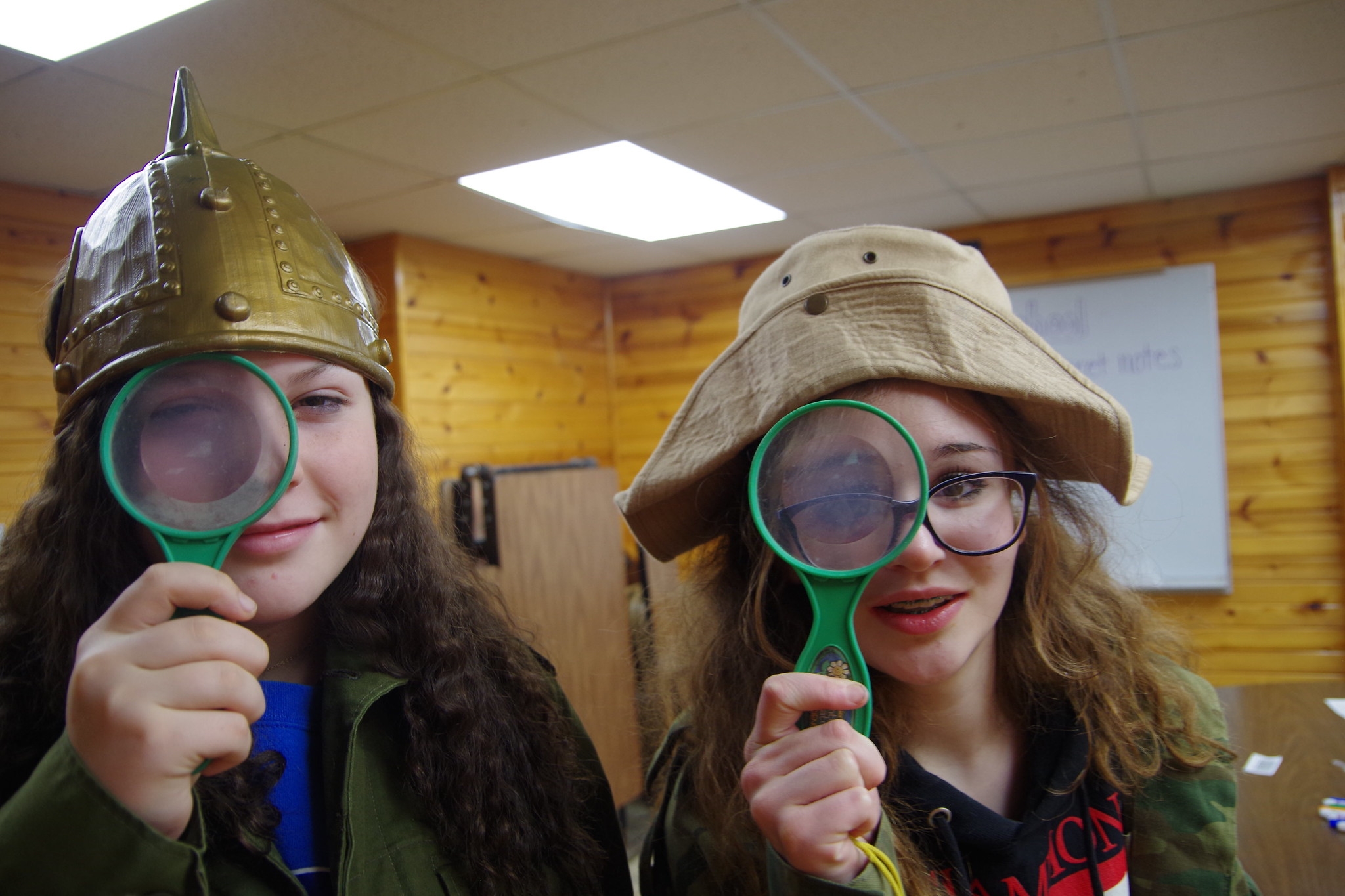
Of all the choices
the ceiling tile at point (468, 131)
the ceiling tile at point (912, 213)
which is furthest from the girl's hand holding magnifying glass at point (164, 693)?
the ceiling tile at point (912, 213)

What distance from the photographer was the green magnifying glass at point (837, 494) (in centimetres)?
84

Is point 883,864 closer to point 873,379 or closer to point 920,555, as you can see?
point 920,555

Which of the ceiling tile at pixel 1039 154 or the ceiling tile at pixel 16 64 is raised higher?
the ceiling tile at pixel 1039 154

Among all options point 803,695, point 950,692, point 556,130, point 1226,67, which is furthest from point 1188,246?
point 803,695

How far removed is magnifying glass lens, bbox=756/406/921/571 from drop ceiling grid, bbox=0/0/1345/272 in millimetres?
1621

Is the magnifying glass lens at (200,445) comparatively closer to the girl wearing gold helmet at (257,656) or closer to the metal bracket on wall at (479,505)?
the girl wearing gold helmet at (257,656)

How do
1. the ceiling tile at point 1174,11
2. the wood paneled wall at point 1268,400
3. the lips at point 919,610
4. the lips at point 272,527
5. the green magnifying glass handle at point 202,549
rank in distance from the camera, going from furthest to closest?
the wood paneled wall at point 1268,400 → the ceiling tile at point 1174,11 → the lips at point 919,610 → the lips at point 272,527 → the green magnifying glass handle at point 202,549

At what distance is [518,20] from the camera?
7.11 feet

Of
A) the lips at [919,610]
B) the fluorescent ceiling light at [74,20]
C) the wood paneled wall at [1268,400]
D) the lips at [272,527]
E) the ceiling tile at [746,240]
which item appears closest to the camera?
the lips at [272,527]

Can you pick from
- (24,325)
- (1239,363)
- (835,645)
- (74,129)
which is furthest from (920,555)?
(1239,363)

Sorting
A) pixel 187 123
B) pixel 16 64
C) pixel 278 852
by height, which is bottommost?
pixel 278 852

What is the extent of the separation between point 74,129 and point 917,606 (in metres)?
2.86

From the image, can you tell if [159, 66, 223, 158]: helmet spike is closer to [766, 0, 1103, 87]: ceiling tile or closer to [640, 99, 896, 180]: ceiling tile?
[766, 0, 1103, 87]: ceiling tile

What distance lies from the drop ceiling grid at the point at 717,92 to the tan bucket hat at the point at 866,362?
1363mm
